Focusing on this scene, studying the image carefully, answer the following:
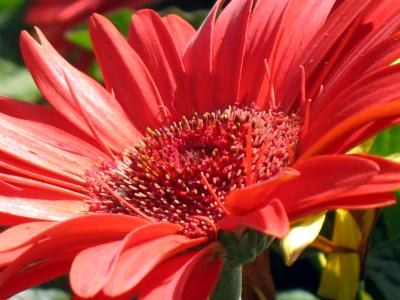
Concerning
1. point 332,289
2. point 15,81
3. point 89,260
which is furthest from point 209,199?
point 15,81

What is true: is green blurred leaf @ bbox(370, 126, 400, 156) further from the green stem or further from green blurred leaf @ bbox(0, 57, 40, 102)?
green blurred leaf @ bbox(0, 57, 40, 102)

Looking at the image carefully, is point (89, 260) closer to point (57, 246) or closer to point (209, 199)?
point (57, 246)

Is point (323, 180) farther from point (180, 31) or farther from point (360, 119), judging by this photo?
point (180, 31)

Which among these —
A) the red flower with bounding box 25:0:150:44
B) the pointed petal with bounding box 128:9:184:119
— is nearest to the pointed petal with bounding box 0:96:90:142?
the pointed petal with bounding box 128:9:184:119

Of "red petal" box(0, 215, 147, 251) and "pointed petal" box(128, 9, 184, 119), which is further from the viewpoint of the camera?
"pointed petal" box(128, 9, 184, 119)

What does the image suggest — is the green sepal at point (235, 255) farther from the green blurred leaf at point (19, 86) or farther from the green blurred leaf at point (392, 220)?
the green blurred leaf at point (19, 86)

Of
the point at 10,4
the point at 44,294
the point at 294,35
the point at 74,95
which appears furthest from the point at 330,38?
the point at 10,4
